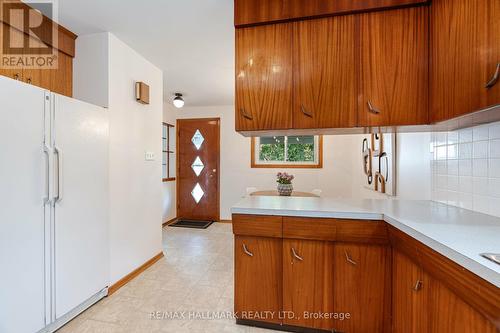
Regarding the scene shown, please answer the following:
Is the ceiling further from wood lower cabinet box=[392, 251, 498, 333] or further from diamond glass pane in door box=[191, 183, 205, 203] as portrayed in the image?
diamond glass pane in door box=[191, 183, 205, 203]

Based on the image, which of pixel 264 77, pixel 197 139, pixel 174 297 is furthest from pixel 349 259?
pixel 197 139

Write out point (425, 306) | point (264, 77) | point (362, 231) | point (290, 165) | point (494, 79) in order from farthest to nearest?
point (290, 165), point (264, 77), point (362, 231), point (425, 306), point (494, 79)

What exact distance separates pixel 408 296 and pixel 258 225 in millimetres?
938

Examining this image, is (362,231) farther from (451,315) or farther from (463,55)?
(463,55)

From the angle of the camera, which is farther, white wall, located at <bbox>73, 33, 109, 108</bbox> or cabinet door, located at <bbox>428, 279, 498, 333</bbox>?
white wall, located at <bbox>73, 33, 109, 108</bbox>

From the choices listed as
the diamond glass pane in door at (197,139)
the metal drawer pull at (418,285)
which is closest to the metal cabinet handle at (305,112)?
the metal drawer pull at (418,285)

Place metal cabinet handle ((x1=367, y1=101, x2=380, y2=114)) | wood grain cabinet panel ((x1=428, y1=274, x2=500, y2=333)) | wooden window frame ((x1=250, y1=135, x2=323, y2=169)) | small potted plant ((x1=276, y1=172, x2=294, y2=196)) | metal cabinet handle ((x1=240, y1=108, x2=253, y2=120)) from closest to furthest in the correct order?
wood grain cabinet panel ((x1=428, y1=274, x2=500, y2=333)), metal cabinet handle ((x1=367, y1=101, x2=380, y2=114)), metal cabinet handle ((x1=240, y1=108, x2=253, y2=120)), small potted plant ((x1=276, y1=172, x2=294, y2=196)), wooden window frame ((x1=250, y1=135, x2=323, y2=169))

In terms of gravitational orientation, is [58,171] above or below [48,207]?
above

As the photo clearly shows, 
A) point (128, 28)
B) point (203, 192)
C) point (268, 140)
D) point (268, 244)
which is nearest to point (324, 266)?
point (268, 244)

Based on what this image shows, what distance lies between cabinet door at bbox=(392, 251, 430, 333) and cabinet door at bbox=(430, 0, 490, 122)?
843mm

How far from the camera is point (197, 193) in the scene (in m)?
4.96

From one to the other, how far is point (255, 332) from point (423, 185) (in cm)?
180

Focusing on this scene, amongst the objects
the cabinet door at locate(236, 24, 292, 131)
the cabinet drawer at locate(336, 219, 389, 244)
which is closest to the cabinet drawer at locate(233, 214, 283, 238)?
the cabinet drawer at locate(336, 219, 389, 244)

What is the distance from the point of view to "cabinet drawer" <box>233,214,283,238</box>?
161 cm
